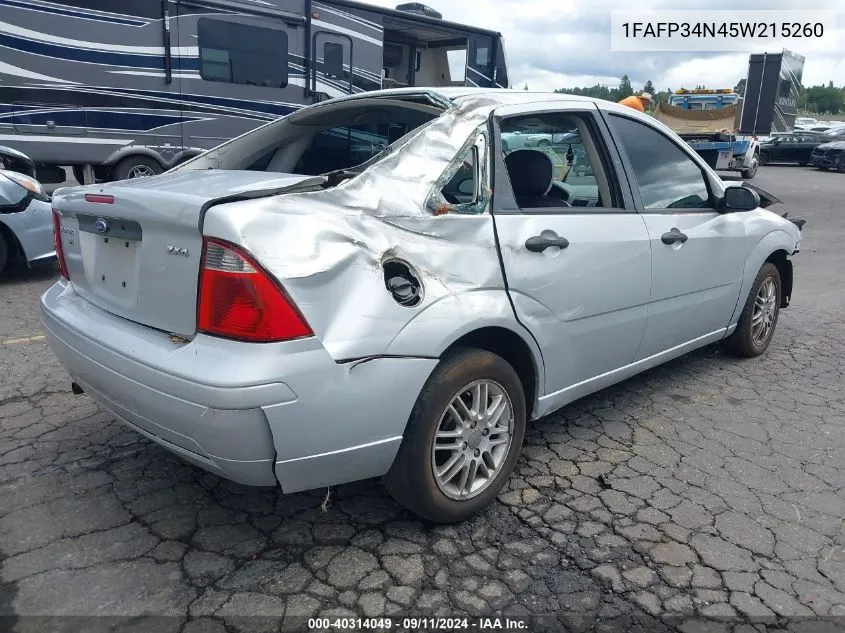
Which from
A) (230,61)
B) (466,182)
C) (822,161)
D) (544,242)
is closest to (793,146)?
(822,161)

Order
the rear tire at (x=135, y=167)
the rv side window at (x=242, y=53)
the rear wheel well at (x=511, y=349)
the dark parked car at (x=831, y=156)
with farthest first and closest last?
the dark parked car at (x=831, y=156)
the rv side window at (x=242, y=53)
the rear tire at (x=135, y=167)
the rear wheel well at (x=511, y=349)

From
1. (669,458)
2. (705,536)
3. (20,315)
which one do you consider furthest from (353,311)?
(20,315)

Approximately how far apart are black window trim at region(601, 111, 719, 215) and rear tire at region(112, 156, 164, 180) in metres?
7.08

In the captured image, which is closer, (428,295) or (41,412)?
(428,295)

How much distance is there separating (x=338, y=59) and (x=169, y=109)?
2609 millimetres

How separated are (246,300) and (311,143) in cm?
183

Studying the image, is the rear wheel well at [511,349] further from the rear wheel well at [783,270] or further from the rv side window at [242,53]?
the rv side window at [242,53]

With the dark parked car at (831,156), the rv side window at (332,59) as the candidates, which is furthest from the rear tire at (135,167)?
the dark parked car at (831,156)

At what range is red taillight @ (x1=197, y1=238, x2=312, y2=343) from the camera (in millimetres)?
2131

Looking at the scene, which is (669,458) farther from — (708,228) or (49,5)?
(49,5)

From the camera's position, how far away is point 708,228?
3887 millimetres

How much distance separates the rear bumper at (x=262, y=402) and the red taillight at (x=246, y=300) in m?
0.04

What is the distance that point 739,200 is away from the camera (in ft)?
13.0

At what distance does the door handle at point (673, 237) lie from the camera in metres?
3.52
